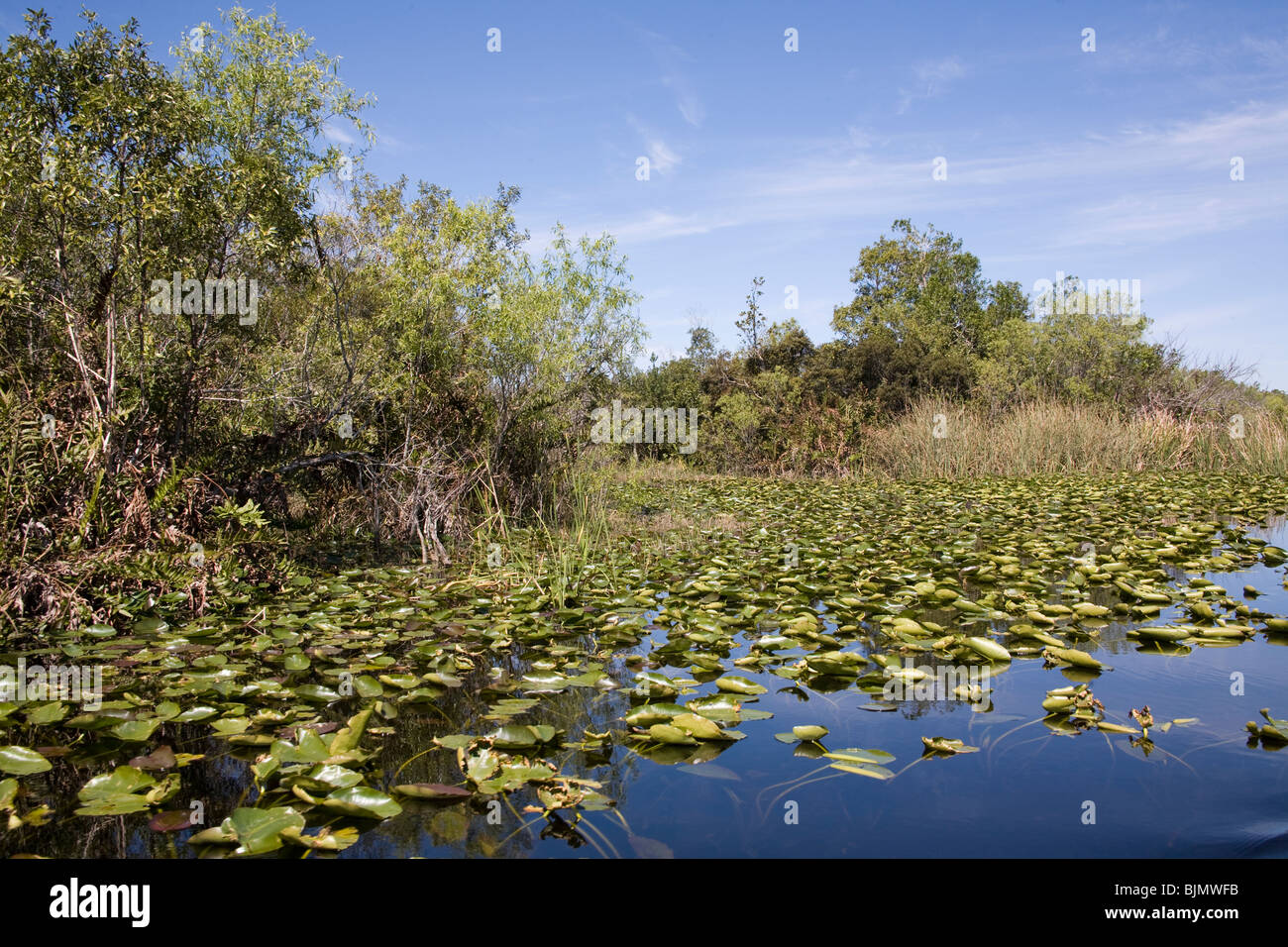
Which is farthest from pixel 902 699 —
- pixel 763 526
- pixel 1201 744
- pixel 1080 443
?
pixel 1080 443

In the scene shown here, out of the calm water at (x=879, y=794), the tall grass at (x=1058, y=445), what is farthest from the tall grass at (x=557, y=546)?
the tall grass at (x=1058, y=445)

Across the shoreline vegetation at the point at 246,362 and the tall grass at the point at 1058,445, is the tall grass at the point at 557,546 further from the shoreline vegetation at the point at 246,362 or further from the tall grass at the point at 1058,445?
the tall grass at the point at 1058,445

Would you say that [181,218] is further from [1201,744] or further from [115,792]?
[1201,744]

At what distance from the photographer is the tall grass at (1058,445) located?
13.8 m

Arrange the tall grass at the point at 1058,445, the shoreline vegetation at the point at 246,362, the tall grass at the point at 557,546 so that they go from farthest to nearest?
1. the tall grass at the point at 1058,445
2. the tall grass at the point at 557,546
3. the shoreline vegetation at the point at 246,362

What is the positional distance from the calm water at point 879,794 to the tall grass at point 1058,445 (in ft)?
36.5

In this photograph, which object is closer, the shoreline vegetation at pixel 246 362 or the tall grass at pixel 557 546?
the shoreline vegetation at pixel 246 362

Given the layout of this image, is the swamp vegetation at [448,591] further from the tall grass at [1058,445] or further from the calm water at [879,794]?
the tall grass at [1058,445]

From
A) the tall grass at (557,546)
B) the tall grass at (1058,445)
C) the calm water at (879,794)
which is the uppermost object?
the tall grass at (1058,445)

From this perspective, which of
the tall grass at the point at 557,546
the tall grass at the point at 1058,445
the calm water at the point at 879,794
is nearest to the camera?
the calm water at the point at 879,794

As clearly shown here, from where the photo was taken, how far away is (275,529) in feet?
20.1

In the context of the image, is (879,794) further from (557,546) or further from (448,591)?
(557,546)

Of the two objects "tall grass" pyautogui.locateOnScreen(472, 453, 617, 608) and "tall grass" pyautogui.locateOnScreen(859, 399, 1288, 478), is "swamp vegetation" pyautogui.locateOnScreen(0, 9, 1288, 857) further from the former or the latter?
"tall grass" pyautogui.locateOnScreen(859, 399, 1288, 478)

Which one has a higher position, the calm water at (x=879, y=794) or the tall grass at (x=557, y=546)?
the tall grass at (x=557, y=546)
